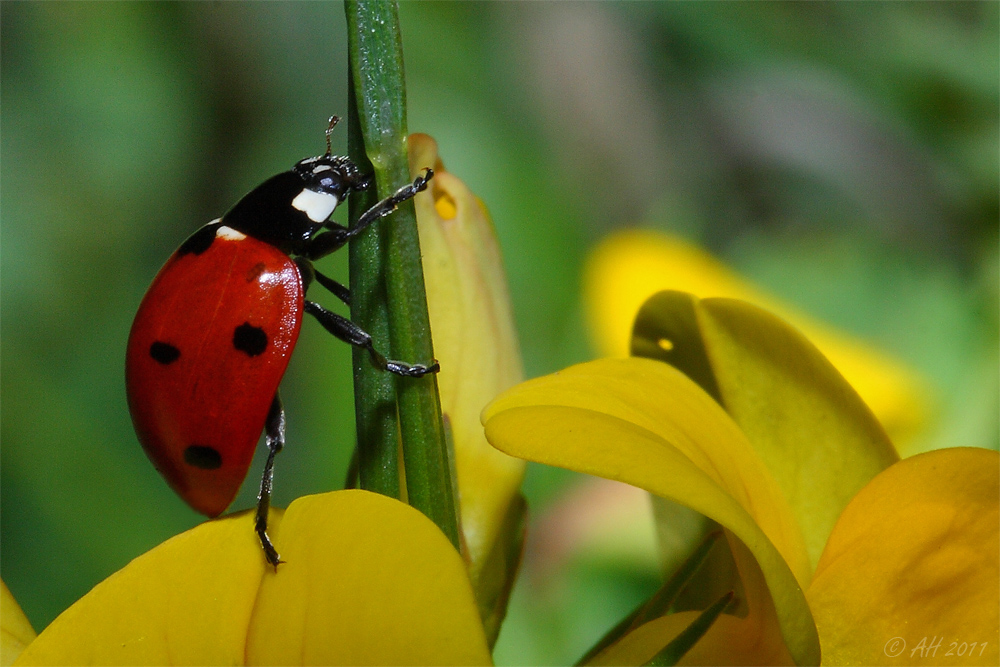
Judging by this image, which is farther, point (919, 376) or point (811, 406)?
point (919, 376)

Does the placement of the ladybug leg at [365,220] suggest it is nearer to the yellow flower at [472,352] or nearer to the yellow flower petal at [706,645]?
the yellow flower at [472,352]

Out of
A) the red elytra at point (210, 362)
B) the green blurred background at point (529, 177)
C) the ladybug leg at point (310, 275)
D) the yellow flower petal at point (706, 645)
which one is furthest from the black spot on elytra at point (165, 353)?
the green blurred background at point (529, 177)

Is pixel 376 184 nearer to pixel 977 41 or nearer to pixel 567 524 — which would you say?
pixel 567 524

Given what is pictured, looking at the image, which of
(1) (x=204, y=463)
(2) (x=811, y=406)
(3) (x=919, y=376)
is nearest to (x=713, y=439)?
(2) (x=811, y=406)

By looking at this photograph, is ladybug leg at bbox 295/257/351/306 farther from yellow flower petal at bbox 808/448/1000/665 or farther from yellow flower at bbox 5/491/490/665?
yellow flower petal at bbox 808/448/1000/665

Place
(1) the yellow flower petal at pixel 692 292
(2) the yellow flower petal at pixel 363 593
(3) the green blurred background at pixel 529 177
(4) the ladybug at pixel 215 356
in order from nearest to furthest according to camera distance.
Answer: (2) the yellow flower petal at pixel 363 593 → (4) the ladybug at pixel 215 356 → (1) the yellow flower petal at pixel 692 292 → (3) the green blurred background at pixel 529 177

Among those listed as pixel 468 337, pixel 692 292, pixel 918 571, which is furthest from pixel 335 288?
pixel 692 292

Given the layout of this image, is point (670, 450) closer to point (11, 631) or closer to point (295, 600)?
point (295, 600)
